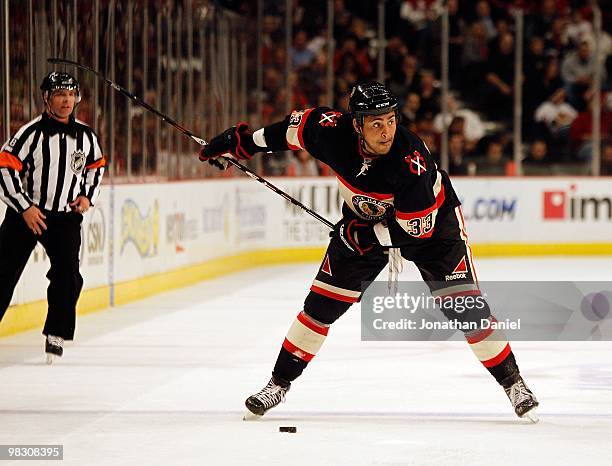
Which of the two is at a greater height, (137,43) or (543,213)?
(137,43)

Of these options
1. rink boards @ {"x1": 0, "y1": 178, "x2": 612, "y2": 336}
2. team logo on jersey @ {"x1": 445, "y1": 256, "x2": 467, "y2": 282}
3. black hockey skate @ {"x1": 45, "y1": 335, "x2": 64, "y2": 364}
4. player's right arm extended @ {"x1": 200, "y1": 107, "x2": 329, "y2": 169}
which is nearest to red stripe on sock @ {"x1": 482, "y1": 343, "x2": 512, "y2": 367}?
team logo on jersey @ {"x1": 445, "y1": 256, "x2": 467, "y2": 282}

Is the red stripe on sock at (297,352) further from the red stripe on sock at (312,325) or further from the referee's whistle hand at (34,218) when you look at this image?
the referee's whistle hand at (34,218)

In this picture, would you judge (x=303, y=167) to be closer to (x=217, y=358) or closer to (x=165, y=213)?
(x=165, y=213)

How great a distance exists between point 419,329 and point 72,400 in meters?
2.90

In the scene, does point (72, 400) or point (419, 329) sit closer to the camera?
point (72, 400)

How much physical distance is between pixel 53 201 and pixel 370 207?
2.62 m

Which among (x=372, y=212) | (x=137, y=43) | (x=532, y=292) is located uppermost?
(x=137, y=43)

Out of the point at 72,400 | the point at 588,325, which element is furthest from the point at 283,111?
the point at 72,400

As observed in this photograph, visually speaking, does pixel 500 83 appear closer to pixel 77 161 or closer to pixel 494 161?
pixel 494 161

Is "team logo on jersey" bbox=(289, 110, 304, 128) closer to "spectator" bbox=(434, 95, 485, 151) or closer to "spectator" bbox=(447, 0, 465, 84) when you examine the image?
"spectator" bbox=(434, 95, 485, 151)

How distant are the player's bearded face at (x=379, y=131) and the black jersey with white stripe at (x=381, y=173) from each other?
5 centimetres

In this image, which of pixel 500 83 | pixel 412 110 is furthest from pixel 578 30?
pixel 412 110

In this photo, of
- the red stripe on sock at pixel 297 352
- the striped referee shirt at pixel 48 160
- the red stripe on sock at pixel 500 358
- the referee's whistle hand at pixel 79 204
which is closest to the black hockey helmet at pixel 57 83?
the striped referee shirt at pixel 48 160

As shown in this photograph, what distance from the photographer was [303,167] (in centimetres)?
1509
